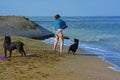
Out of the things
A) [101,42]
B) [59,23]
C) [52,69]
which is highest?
[59,23]

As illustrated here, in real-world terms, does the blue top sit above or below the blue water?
above

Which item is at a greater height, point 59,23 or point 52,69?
point 59,23

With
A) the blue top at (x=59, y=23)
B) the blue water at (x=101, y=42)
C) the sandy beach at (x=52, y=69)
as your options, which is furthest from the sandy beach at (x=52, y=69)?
the blue top at (x=59, y=23)

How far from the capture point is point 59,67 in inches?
507

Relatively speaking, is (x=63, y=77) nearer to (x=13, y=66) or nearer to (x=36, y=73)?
(x=36, y=73)

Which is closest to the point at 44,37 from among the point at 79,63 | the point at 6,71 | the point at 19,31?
the point at 19,31

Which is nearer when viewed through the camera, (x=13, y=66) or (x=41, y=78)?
(x=41, y=78)

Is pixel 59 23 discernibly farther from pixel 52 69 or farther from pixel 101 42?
pixel 101 42

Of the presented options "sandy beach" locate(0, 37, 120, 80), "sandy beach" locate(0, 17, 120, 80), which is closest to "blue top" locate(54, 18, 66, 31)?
"sandy beach" locate(0, 17, 120, 80)

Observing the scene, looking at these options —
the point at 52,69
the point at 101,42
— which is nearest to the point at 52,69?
the point at 52,69

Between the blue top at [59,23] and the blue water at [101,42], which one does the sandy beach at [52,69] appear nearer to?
the blue water at [101,42]

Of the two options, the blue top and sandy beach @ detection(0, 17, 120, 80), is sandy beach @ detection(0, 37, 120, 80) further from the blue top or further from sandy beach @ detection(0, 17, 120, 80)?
the blue top

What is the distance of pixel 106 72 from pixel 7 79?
365 cm

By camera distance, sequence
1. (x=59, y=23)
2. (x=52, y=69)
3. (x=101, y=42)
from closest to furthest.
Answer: (x=52, y=69)
(x=59, y=23)
(x=101, y=42)
